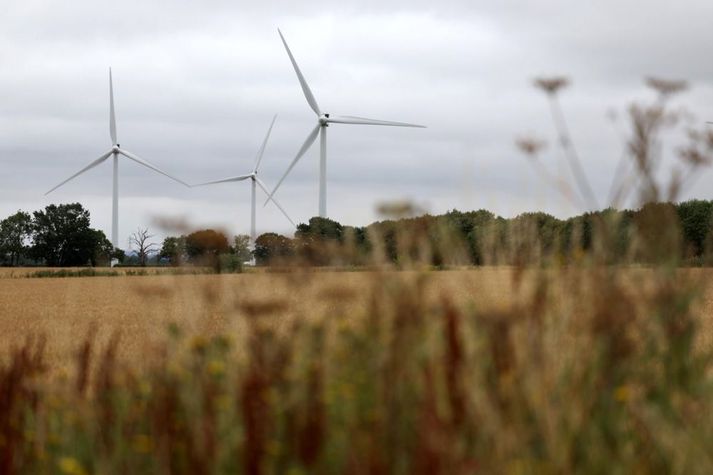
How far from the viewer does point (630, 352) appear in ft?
19.7

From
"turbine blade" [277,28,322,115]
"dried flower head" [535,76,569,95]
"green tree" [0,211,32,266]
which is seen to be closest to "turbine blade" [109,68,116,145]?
"turbine blade" [277,28,322,115]

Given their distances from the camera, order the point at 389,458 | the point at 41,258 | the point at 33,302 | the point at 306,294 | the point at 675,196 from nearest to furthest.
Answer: the point at 389,458, the point at 675,196, the point at 306,294, the point at 33,302, the point at 41,258

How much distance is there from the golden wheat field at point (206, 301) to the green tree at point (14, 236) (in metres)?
77.1

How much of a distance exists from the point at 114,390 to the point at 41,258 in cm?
10816

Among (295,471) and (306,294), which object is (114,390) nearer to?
(306,294)

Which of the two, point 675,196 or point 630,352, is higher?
point 675,196

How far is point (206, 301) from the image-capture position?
5.62 m

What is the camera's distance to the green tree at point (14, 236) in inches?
4483

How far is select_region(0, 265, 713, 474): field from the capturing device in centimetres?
438

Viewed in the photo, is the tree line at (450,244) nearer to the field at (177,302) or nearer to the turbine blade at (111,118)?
the field at (177,302)

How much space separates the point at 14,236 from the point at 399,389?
121183mm

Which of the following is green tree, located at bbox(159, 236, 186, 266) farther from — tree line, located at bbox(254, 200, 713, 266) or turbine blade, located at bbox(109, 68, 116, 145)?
turbine blade, located at bbox(109, 68, 116, 145)

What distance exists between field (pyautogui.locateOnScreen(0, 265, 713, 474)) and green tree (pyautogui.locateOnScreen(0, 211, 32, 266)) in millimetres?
112552

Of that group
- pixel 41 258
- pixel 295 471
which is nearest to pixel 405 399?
pixel 295 471
